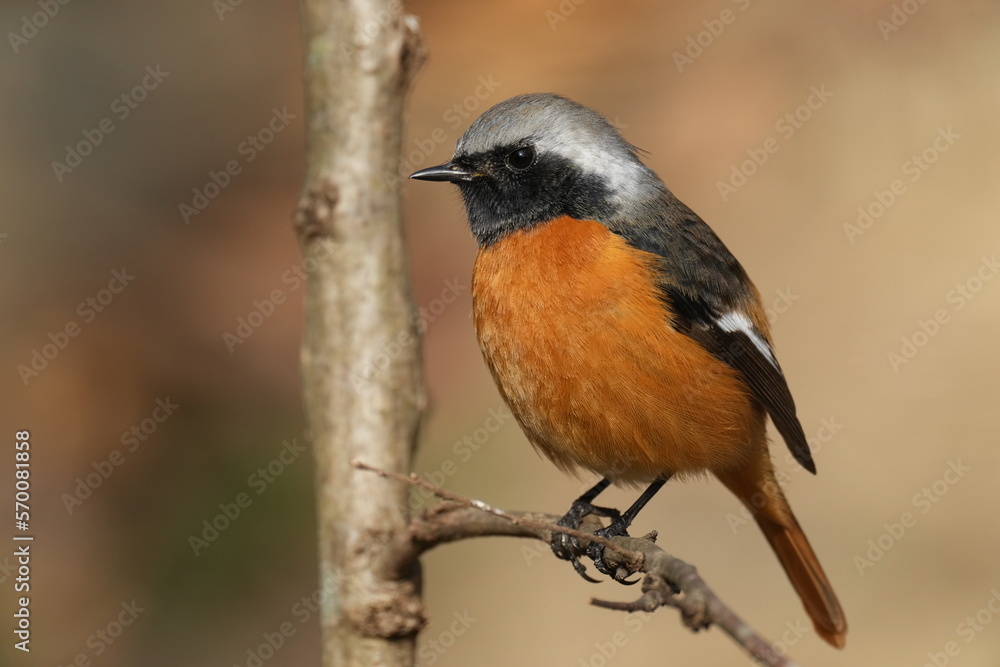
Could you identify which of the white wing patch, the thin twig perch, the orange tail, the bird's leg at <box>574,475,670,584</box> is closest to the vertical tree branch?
the thin twig perch

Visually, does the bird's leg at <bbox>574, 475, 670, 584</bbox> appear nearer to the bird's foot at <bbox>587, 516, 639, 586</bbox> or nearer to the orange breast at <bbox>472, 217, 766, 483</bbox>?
the bird's foot at <bbox>587, 516, 639, 586</bbox>

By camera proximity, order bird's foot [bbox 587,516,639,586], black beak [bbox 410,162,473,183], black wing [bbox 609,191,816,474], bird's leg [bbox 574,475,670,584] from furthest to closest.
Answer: black beak [bbox 410,162,473,183] → black wing [bbox 609,191,816,474] → bird's leg [bbox 574,475,670,584] → bird's foot [bbox 587,516,639,586]

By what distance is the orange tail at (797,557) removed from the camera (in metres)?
4.46

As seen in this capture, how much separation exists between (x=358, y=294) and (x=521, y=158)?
207 centimetres

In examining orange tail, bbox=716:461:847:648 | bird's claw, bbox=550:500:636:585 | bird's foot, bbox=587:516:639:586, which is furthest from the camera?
orange tail, bbox=716:461:847:648

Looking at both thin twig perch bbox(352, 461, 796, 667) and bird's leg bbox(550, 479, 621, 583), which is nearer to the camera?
thin twig perch bbox(352, 461, 796, 667)

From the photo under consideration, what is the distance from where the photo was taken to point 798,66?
816 cm

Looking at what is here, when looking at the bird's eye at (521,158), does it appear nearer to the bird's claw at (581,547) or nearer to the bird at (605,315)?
the bird at (605,315)

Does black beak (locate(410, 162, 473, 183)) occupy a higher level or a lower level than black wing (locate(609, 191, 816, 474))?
lower

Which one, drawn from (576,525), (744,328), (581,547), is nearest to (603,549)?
(581,547)

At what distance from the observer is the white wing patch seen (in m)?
3.96

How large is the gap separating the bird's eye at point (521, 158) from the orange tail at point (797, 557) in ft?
6.01

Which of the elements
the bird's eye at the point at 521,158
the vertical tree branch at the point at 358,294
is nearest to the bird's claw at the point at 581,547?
the vertical tree branch at the point at 358,294

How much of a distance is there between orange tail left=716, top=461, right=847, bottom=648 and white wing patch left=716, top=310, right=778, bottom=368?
62 cm
